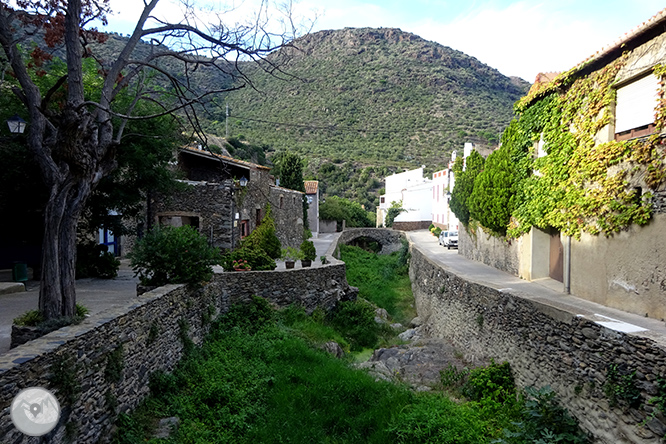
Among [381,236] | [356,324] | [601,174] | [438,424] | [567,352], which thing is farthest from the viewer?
[381,236]

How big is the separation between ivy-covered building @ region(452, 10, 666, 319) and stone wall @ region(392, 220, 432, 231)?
1295 inches

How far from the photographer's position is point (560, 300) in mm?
11672

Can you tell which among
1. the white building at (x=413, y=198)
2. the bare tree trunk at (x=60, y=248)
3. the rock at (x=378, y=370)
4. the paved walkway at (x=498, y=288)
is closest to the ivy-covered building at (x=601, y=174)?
the paved walkway at (x=498, y=288)

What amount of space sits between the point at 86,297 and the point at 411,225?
41.6 m

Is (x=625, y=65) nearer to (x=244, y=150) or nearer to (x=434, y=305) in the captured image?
(x=434, y=305)

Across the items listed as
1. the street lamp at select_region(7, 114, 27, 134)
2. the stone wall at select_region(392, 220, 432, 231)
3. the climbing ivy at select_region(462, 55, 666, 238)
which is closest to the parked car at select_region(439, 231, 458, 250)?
the climbing ivy at select_region(462, 55, 666, 238)

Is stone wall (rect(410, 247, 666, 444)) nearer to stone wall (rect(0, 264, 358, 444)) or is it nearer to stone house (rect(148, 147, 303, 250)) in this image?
stone wall (rect(0, 264, 358, 444))

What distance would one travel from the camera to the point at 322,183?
202 feet

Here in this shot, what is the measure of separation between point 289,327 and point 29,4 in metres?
9.27

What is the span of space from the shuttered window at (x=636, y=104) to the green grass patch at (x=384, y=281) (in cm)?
1149

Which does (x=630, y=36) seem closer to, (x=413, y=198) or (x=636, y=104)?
(x=636, y=104)

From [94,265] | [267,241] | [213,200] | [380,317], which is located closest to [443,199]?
[380,317]

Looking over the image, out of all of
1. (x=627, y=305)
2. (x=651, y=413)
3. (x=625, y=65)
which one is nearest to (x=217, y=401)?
(x=651, y=413)

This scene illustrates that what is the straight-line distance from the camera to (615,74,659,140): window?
9469mm
